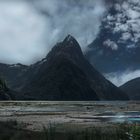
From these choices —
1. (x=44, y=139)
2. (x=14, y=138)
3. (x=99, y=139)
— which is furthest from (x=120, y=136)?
(x=14, y=138)

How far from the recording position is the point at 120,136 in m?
27.8

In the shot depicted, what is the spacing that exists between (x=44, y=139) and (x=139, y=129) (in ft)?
19.6

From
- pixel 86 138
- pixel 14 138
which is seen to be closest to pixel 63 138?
pixel 86 138

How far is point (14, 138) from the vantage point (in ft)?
93.0

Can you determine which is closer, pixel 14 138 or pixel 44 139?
pixel 44 139

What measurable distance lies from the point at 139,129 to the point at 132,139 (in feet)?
3.08

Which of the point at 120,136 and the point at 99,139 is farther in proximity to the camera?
the point at 120,136

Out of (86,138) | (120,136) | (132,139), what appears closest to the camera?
(132,139)

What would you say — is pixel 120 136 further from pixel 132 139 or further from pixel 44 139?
pixel 44 139

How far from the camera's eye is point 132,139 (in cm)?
2425

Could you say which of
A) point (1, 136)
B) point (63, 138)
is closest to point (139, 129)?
point (63, 138)

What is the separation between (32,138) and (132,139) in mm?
7817

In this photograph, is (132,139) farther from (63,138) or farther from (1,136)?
(1,136)

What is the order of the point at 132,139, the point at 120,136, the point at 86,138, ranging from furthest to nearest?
1. the point at 120,136
2. the point at 86,138
3. the point at 132,139
